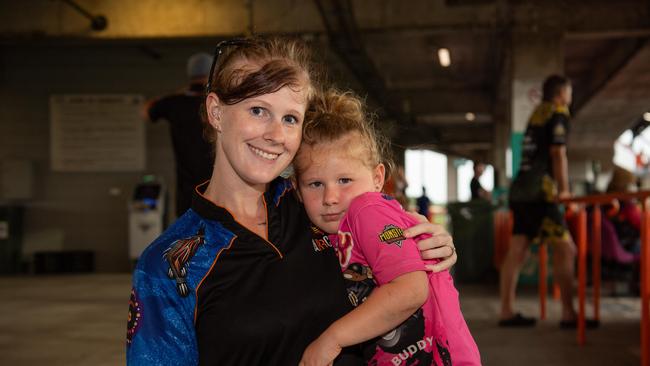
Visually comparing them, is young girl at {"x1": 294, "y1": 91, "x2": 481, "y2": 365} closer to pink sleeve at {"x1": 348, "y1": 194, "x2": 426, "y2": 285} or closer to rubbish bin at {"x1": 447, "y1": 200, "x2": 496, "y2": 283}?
pink sleeve at {"x1": 348, "y1": 194, "x2": 426, "y2": 285}

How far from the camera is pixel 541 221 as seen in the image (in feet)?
13.6

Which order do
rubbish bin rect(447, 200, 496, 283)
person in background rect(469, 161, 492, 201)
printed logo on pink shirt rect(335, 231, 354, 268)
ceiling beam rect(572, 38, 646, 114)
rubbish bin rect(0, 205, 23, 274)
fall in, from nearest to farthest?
printed logo on pink shirt rect(335, 231, 354, 268) < rubbish bin rect(447, 200, 496, 283) < person in background rect(469, 161, 492, 201) < rubbish bin rect(0, 205, 23, 274) < ceiling beam rect(572, 38, 646, 114)

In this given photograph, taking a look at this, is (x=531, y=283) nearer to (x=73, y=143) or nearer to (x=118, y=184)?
(x=118, y=184)

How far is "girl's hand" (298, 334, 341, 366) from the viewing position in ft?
3.40

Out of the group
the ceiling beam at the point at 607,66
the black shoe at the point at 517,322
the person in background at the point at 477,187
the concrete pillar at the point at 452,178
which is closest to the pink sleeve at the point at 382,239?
the black shoe at the point at 517,322

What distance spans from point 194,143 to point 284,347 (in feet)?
6.27

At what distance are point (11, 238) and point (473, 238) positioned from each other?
7.63 meters

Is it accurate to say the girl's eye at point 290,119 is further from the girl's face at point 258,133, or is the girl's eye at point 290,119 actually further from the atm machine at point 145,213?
the atm machine at point 145,213

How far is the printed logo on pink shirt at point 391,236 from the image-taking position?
1.14 metres

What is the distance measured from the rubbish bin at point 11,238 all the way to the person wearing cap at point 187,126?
8584 mm

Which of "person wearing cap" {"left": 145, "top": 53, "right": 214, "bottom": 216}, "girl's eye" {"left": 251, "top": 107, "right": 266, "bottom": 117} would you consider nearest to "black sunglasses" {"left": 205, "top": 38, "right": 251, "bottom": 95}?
"girl's eye" {"left": 251, "top": 107, "right": 266, "bottom": 117}

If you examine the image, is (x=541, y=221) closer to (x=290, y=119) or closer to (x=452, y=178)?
(x=290, y=119)

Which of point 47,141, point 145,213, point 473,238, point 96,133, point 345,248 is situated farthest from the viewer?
point 47,141

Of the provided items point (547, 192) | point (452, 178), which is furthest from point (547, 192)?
point (452, 178)
